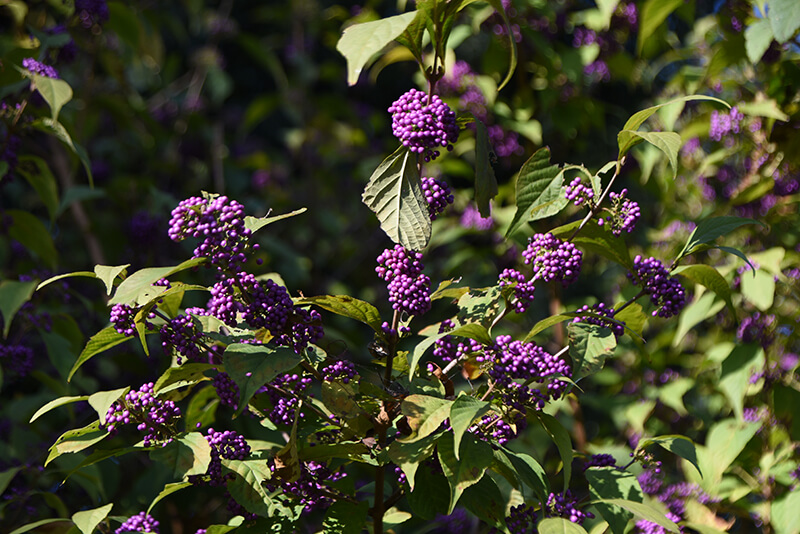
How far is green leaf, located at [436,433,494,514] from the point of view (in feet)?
3.08

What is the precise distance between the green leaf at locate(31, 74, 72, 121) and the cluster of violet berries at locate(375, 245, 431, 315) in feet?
2.99

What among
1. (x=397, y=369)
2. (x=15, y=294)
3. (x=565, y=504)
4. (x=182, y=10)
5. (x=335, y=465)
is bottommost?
(x=565, y=504)

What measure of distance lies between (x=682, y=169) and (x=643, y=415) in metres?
0.86

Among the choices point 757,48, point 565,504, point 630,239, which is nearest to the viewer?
point 565,504

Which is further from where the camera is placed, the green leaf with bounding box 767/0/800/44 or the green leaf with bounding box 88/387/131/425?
the green leaf with bounding box 767/0/800/44

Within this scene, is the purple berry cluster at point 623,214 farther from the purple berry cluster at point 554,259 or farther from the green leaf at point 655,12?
the green leaf at point 655,12

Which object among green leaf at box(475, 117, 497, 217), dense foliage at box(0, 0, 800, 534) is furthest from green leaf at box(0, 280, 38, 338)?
green leaf at box(475, 117, 497, 217)

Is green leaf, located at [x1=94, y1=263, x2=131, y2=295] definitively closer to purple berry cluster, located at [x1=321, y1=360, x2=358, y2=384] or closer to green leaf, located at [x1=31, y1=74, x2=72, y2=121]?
purple berry cluster, located at [x1=321, y1=360, x2=358, y2=384]

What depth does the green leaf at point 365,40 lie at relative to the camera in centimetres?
91

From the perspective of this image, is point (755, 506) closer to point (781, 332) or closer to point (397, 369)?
point (781, 332)

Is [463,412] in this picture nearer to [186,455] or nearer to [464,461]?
[464,461]

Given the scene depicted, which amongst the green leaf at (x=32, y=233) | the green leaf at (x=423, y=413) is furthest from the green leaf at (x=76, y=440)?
the green leaf at (x=32, y=233)

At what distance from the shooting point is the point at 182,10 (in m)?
5.44

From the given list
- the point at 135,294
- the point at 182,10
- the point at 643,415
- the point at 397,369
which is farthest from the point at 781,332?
the point at 182,10
